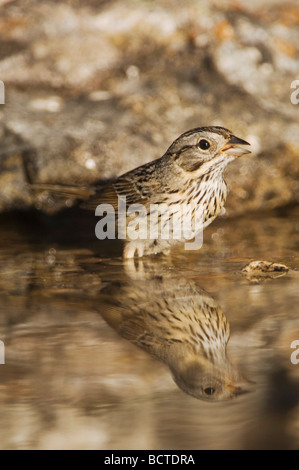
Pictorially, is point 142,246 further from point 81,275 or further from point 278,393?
point 278,393

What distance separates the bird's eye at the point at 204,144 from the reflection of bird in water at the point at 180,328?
1333 mm

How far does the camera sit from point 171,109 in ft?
23.2

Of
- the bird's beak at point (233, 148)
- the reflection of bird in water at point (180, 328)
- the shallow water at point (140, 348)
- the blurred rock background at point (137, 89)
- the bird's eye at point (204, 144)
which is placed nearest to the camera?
the shallow water at point (140, 348)

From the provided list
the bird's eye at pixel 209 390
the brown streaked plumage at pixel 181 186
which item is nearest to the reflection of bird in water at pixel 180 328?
the bird's eye at pixel 209 390

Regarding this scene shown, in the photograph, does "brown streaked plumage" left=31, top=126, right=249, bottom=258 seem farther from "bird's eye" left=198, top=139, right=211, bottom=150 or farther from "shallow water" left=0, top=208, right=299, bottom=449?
"shallow water" left=0, top=208, right=299, bottom=449

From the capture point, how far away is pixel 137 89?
716 centimetres

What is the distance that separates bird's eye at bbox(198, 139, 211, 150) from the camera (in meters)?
5.79

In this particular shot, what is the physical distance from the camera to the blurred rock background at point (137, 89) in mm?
6750

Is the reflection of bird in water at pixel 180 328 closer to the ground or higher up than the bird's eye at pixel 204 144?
closer to the ground

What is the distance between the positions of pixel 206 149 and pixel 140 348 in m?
2.66

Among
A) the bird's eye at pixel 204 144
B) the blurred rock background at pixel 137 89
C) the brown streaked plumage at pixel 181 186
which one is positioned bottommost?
the brown streaked plumage at pixel 181 186

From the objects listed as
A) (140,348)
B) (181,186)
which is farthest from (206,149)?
(140,348)

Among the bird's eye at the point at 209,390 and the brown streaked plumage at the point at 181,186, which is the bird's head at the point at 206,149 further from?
the bird's eye at the point at 209,390

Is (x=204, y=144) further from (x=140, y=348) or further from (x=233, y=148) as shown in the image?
(x=140, y=348)
